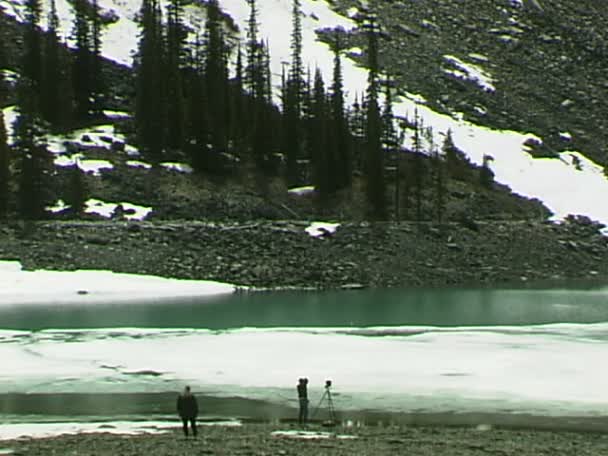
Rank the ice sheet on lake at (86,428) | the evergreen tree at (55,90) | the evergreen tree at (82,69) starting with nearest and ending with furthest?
the ice sheet on lake at (86,428)
the evergreen tree at (55,90)
the evergreen tree at (82,69)

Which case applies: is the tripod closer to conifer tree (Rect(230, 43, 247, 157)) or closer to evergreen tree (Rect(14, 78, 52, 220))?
evergreen tree (Rect(14, 78, 52, 220))

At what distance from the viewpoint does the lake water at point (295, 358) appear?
72.8 ft

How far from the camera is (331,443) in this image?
16.8 meters

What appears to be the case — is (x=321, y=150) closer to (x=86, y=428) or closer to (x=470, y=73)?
(x=470, y=73)

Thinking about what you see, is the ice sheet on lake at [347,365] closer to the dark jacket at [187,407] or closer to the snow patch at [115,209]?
the dark jacket at [187,407]

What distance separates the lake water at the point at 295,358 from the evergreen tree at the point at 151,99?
28.9 metres

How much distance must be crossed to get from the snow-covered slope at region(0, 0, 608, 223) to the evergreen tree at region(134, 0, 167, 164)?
10.4m

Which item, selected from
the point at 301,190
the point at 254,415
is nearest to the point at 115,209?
the point at 301,190

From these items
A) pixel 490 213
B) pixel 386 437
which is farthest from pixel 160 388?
pixel 490 213


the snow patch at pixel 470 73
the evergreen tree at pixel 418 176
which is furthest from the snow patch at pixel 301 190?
the snow patch at pixel 470 73

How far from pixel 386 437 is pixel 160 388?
8792mm

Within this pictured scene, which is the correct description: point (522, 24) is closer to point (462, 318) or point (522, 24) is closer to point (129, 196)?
point (129, 196)

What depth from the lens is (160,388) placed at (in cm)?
2428

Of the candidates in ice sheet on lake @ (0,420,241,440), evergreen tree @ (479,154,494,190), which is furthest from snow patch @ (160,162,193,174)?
ice sheet on lake @ (0,420,241,440)
